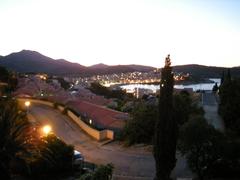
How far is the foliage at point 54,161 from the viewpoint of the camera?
17536 mm

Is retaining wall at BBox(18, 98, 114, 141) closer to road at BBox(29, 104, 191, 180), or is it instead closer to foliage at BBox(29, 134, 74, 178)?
road at BBox(29, 104, 191, 180)

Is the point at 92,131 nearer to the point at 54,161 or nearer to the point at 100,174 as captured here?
the point at 54,161

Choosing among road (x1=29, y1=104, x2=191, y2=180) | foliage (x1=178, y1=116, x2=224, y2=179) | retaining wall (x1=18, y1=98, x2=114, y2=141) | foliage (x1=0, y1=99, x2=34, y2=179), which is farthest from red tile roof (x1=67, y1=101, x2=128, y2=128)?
foliage (x1=0, y1=99, x2=34, y2=179)

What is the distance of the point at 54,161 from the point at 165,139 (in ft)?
17.9

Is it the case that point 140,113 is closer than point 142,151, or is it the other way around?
point 142,151

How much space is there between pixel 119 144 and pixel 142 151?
4.18 m

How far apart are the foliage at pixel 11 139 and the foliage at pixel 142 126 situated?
1728cm

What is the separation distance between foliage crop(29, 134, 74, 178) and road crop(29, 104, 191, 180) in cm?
287

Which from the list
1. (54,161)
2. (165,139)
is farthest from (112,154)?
(165,139)

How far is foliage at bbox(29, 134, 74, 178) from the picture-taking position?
690 inches

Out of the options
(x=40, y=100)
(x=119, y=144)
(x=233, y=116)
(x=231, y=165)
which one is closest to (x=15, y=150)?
(x=231, y=165)

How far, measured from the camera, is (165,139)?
1820 cm

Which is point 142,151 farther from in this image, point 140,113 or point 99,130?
point 99,130

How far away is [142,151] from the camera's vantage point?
2703cm
